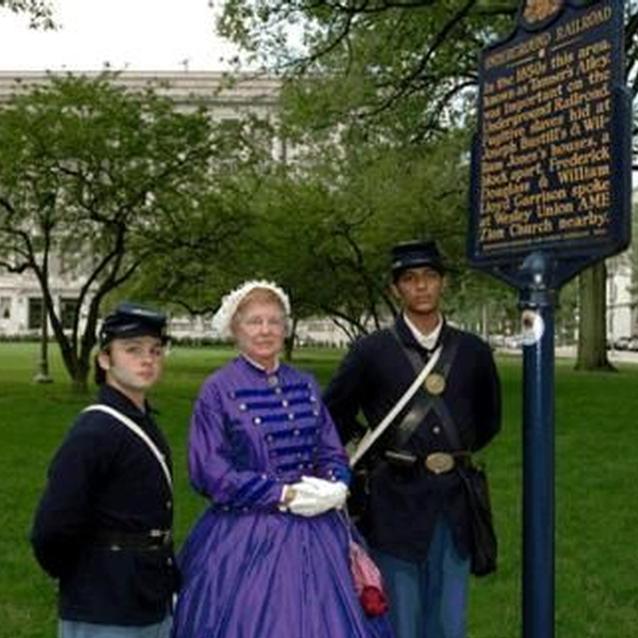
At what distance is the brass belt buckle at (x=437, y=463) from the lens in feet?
14.5

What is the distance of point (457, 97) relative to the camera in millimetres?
23953

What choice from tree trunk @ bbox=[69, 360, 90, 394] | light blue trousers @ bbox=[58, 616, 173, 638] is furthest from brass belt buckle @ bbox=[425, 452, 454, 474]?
tree trunk @ bbox=[69, 360, 90, 394]

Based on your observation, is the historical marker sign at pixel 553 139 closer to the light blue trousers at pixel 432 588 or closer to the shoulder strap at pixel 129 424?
the light blue trousers at pixel 432 588

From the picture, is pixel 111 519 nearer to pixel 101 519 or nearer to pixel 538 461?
pixel 101 519

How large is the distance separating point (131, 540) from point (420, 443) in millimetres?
1247

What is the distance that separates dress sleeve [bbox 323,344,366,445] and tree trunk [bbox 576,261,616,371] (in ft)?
94.9

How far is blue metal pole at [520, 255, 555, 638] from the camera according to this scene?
14.9 feet

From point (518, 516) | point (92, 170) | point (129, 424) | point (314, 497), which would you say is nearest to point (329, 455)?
point (314, 497)

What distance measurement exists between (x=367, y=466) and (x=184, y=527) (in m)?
4.13

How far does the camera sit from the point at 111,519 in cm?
368

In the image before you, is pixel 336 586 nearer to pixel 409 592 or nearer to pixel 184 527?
pixel 409 592

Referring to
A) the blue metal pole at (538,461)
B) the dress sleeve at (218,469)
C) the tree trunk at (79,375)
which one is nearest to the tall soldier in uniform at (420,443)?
the blue metal pole at (538,461)

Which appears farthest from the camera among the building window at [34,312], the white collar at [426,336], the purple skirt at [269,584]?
the building window at [34,312]

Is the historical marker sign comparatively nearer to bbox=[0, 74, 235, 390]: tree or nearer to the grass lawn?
the grass lawn
